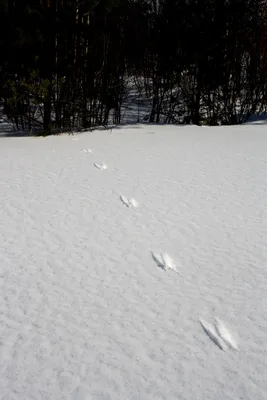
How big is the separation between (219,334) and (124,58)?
7445 millimetres

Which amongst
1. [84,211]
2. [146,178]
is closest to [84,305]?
[84,211]

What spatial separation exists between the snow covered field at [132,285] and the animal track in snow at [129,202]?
0.01 metres

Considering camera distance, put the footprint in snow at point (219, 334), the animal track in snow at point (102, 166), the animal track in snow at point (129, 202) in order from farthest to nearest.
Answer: the animal track in snow at point (102, 166)
the animal track in snow at point (129, 202)
the footprint in snow at point (219, 334)

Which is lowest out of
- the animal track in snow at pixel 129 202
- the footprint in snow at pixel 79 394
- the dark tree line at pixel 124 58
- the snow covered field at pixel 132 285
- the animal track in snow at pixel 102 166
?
the footprint in snow at pixel 79 394

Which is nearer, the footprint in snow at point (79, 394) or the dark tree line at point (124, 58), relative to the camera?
the footprint in snow at point (79, 394)

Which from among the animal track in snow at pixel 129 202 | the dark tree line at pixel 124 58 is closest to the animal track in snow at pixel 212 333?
the animal track in snow at pixel 129 202

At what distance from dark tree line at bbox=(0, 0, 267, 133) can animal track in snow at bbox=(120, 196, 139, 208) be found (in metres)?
3.19

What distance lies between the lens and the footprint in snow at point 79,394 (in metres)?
0.98

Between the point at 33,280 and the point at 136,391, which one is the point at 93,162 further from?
the point at 136,391

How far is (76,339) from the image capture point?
3.94 ft

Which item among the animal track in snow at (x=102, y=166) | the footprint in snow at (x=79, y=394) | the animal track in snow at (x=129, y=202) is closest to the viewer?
the footprint in snow at (x=79, y=394)

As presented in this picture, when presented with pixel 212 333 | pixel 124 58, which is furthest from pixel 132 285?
→ pixel 124 58

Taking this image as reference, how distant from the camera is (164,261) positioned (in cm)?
172

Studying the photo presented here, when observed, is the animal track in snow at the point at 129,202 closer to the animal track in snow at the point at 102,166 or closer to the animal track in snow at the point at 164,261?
the animal track in snow at the point at 164,261
